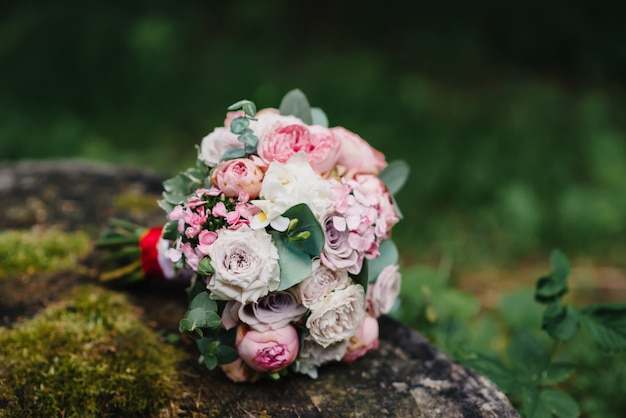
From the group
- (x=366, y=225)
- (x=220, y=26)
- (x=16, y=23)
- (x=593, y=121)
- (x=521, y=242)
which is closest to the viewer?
(x=366, y=225)

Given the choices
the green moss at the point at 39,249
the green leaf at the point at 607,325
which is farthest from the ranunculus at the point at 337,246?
the green moss at the point at 39,249

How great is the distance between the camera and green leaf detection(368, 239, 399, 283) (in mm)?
1738

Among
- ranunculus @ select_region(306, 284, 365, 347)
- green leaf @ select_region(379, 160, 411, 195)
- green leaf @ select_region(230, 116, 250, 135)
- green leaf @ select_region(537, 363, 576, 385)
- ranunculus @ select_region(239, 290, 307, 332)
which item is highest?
green leaf @ select_region(379, 160, 411, 195)

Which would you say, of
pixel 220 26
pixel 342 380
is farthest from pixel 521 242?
pixel 220 26

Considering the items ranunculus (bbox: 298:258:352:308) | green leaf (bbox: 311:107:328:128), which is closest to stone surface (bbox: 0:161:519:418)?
ranunculus (bbox: 298:258:352:308)

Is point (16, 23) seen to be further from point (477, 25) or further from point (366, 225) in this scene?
point (366, 225)

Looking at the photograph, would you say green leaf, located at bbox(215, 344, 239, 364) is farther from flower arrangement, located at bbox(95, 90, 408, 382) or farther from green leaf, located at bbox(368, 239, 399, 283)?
green leaf, located at bbox(368, 239, 399, 283)

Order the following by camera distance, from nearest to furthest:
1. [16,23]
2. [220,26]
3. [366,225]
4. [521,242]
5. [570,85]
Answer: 1. [366,225]
2. [521,242]
3. [16,23]
4. [570,85]
5. [220,26]

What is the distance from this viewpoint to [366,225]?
155 cm

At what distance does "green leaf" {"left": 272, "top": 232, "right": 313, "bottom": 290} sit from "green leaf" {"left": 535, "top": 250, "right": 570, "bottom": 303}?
0.85m

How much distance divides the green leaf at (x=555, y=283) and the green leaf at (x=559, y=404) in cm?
29

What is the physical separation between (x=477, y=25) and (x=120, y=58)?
325cm

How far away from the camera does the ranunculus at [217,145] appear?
1.68 metres

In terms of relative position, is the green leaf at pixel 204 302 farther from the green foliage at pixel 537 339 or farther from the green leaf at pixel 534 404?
the green leaf at pixel 534 404
